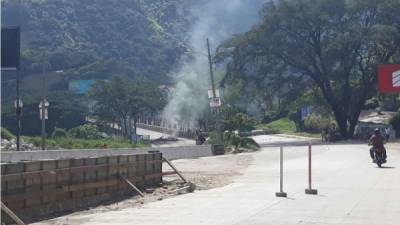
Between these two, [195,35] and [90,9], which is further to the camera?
[195,35]

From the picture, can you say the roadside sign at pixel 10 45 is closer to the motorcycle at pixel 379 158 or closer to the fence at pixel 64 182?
the fence at pixel 64 182

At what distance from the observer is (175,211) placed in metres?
15.1

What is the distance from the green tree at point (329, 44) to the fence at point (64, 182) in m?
50.9

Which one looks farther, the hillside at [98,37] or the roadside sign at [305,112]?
the hillside at [98,37]

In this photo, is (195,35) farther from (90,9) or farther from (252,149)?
(252,149)

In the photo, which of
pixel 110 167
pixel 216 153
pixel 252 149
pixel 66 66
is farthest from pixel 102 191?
pixel 66 66

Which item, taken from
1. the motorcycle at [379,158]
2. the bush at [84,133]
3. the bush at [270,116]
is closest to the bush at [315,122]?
the bush at [270,116]

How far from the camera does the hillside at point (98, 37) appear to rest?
134750 millimetres

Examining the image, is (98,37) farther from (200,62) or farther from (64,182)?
(64,182)

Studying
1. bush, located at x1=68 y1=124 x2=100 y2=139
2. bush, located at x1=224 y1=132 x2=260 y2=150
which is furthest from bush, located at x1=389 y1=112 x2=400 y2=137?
bush, located at x1=68 y1=124 x2=100 y2=139

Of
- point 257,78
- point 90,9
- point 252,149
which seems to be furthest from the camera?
point 90,9

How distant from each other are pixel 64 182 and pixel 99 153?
1859cm

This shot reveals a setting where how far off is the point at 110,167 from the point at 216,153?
30205mm

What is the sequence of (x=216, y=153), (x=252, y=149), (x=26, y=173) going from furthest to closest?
(x=252, y=149), (x=216, y=153), (x=26, y=173)
